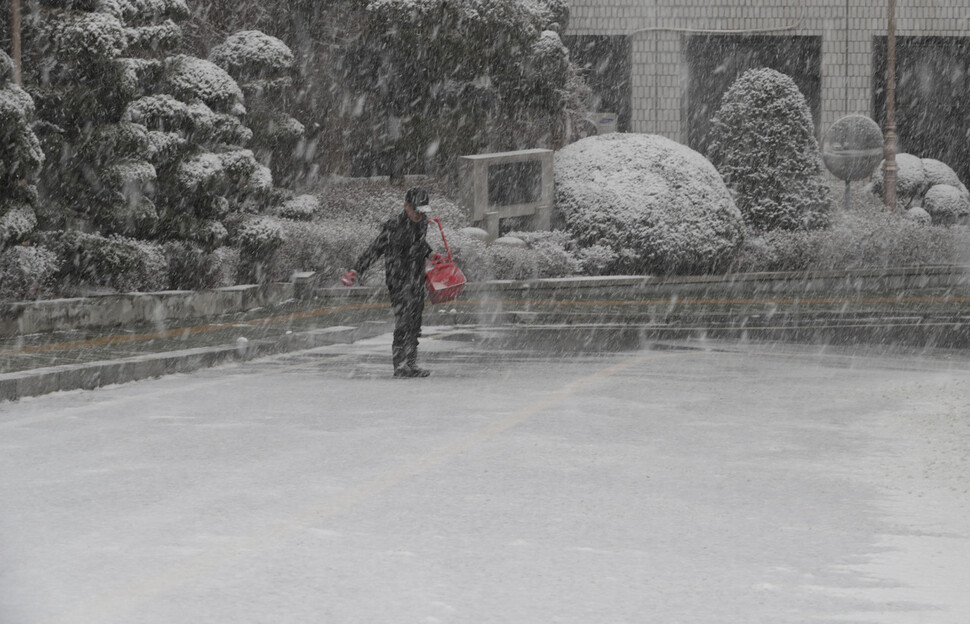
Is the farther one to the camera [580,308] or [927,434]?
[580,308]

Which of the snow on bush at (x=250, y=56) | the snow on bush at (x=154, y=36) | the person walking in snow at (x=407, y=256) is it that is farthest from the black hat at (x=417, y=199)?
the snow on bush at (x=250, y=56)

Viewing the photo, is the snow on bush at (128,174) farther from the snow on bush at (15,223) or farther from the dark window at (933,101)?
the dark window at (933,101)

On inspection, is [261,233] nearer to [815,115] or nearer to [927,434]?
[927,434]

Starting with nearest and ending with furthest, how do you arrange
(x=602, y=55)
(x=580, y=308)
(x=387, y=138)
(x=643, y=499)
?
(x=643, y=499), (x=580, y=308), (x=387, y=138), (x=602, y=55)

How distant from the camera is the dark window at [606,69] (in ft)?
124

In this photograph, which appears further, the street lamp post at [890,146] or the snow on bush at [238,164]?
the street lamp post at [890,146]

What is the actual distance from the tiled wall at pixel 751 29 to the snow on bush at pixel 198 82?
18.8m

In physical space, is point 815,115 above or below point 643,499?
above

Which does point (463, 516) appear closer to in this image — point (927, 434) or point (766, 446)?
point (766, 446)

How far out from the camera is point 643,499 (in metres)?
7.61

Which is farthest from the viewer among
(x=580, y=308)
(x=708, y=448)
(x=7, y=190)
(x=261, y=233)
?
(x=580, y=308)

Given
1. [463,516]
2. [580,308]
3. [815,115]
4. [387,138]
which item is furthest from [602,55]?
[463,516]

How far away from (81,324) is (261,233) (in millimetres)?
→ 3679

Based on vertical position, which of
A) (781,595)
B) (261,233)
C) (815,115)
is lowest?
(781,595)
